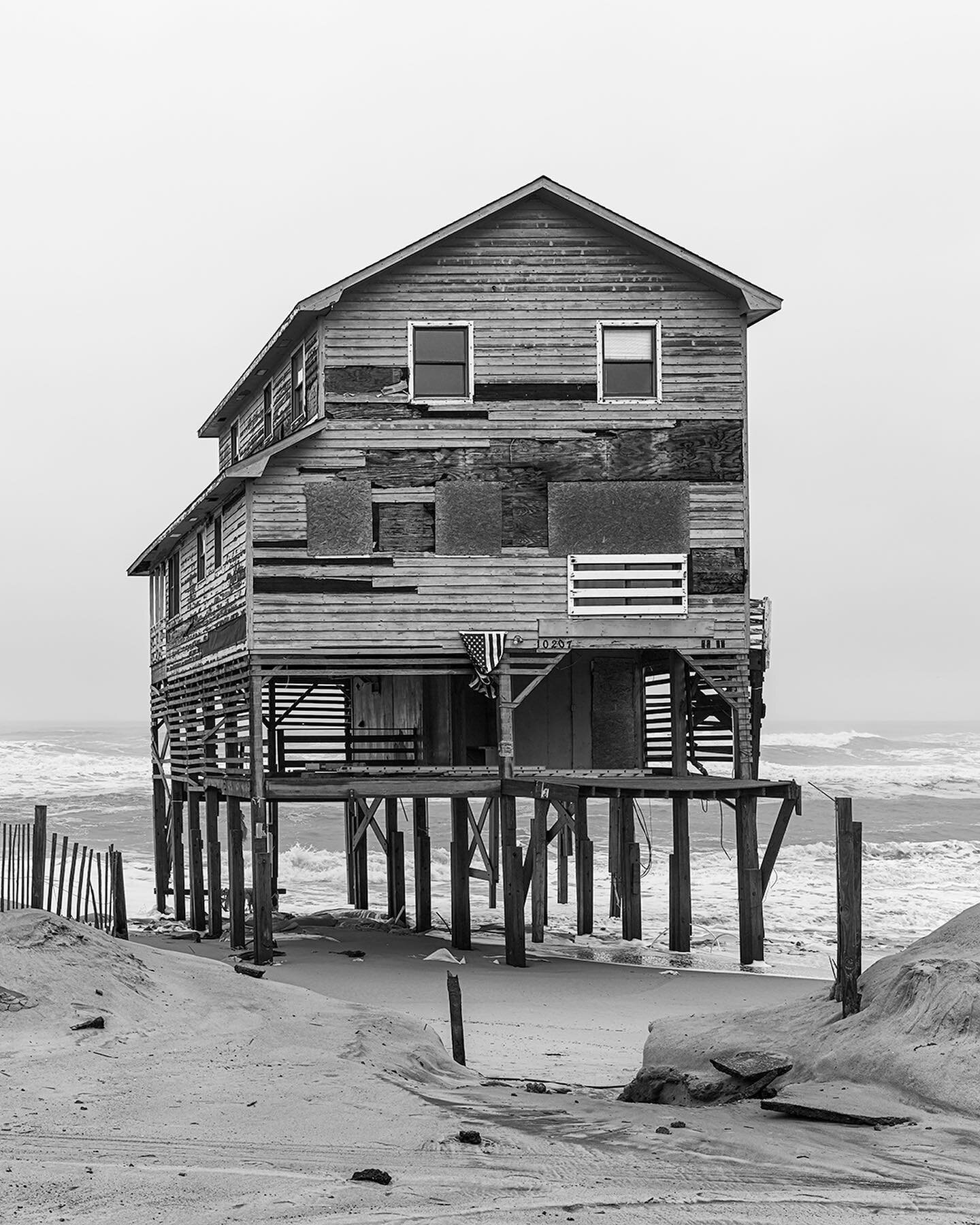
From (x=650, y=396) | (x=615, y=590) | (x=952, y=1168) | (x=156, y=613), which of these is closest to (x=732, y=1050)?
(x=952, y=1168)

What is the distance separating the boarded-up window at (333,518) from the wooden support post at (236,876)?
495 centimetres

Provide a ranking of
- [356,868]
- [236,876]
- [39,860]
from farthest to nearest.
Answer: [356,868], [236,876], [39,860]

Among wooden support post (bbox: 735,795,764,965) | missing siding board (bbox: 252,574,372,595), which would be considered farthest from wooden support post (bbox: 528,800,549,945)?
missing siding board (bbox: 252,574,372,595)

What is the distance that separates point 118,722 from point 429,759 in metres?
180

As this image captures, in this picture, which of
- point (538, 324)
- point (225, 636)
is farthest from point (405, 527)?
point (225, 636)

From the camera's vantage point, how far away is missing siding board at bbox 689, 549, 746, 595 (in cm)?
2406

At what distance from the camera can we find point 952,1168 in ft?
33.3

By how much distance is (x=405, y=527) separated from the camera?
23859 mm

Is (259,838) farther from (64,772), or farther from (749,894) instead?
(64,772)

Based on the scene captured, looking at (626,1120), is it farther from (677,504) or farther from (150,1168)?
(677,504)

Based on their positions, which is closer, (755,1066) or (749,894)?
(755,1066)

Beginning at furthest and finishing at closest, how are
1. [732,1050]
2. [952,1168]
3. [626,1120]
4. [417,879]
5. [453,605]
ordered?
[417,879], [453,605], [732,1050], [626,1120], [952,1168]

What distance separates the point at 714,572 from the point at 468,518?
410cm

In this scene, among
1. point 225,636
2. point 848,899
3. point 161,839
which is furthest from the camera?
point 161,839
